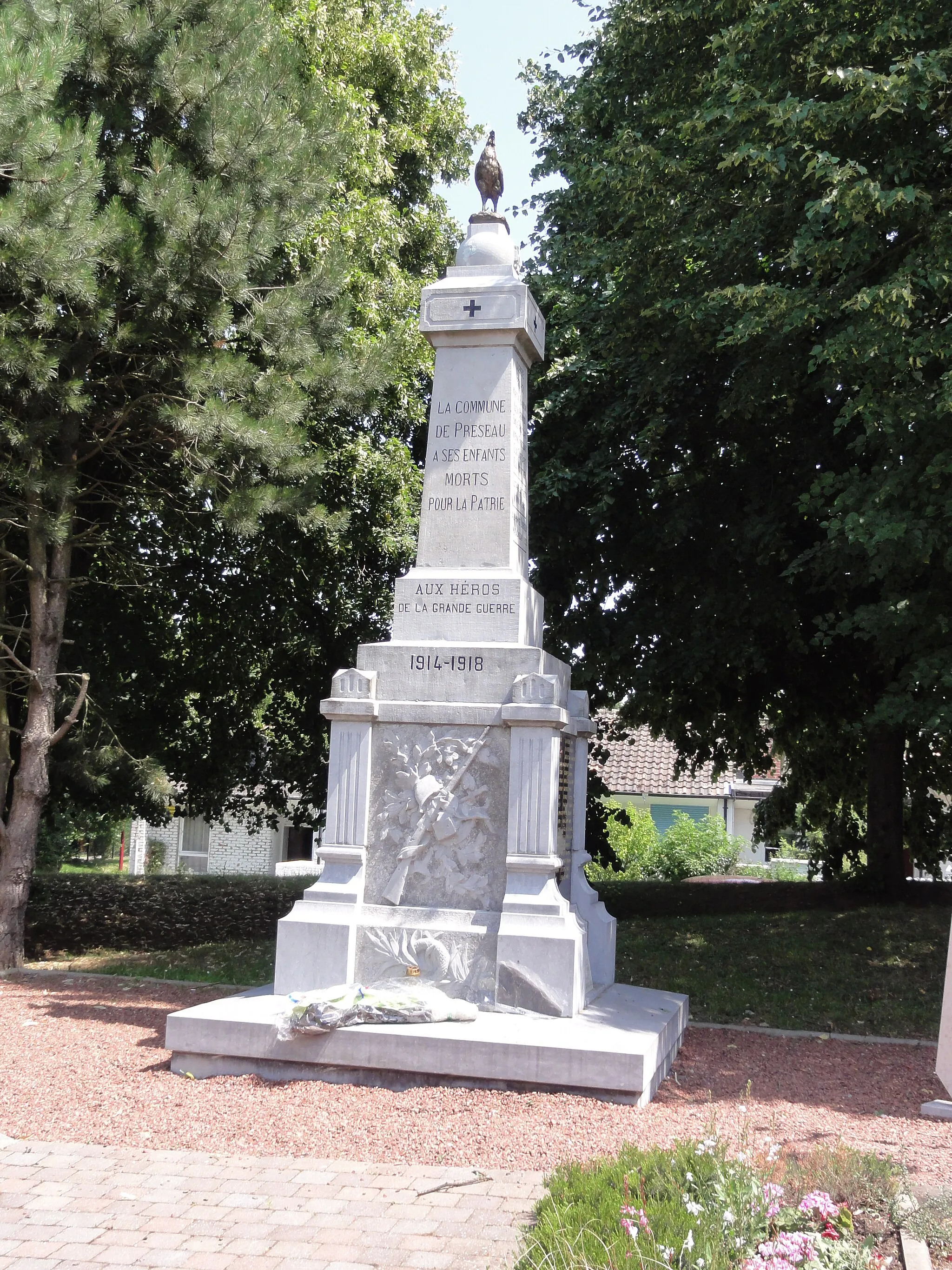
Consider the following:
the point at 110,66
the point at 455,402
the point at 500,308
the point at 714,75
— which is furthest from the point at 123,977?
the point at 714,75

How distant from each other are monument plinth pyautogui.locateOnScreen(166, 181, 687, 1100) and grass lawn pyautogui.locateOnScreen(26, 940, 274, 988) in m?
3.09

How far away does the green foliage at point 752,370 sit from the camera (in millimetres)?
9703

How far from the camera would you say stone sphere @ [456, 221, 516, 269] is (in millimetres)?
8859

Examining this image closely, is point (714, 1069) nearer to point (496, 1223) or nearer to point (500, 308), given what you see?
point (496, 1223)

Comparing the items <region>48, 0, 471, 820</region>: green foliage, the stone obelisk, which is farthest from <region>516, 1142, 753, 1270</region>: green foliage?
<region>48, 0, 471, 820</region>: green foliage

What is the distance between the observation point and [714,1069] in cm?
771

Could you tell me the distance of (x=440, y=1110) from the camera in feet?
20.3

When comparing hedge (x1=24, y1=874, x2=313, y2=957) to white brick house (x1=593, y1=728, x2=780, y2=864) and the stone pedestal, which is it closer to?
white brick house (x1=593, y1=728, x2=780, y2=864)

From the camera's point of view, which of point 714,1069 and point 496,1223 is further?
point 714,1069

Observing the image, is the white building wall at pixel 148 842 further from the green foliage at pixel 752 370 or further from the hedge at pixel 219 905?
the green foliage at pixel 752 370

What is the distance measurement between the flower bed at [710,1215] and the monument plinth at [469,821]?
5.98 feet

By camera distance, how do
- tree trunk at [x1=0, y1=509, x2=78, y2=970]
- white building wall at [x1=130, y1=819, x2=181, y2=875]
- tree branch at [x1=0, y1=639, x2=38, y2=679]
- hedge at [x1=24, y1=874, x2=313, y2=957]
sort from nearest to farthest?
tree branch at [x1=0, y1=639, x2=38, y2=679] < tree trunk at [x1=0, y1=509, x2=78, y2=970] < hedge at [x1=24, y1=874, x2=313, y2=957] < white building wall at [x1=130, y1=819, x2=181, y2=875]

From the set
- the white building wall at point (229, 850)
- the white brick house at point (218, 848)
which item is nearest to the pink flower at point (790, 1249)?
the white brick house at point (218, 848)

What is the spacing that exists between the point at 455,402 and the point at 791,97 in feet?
13.2
